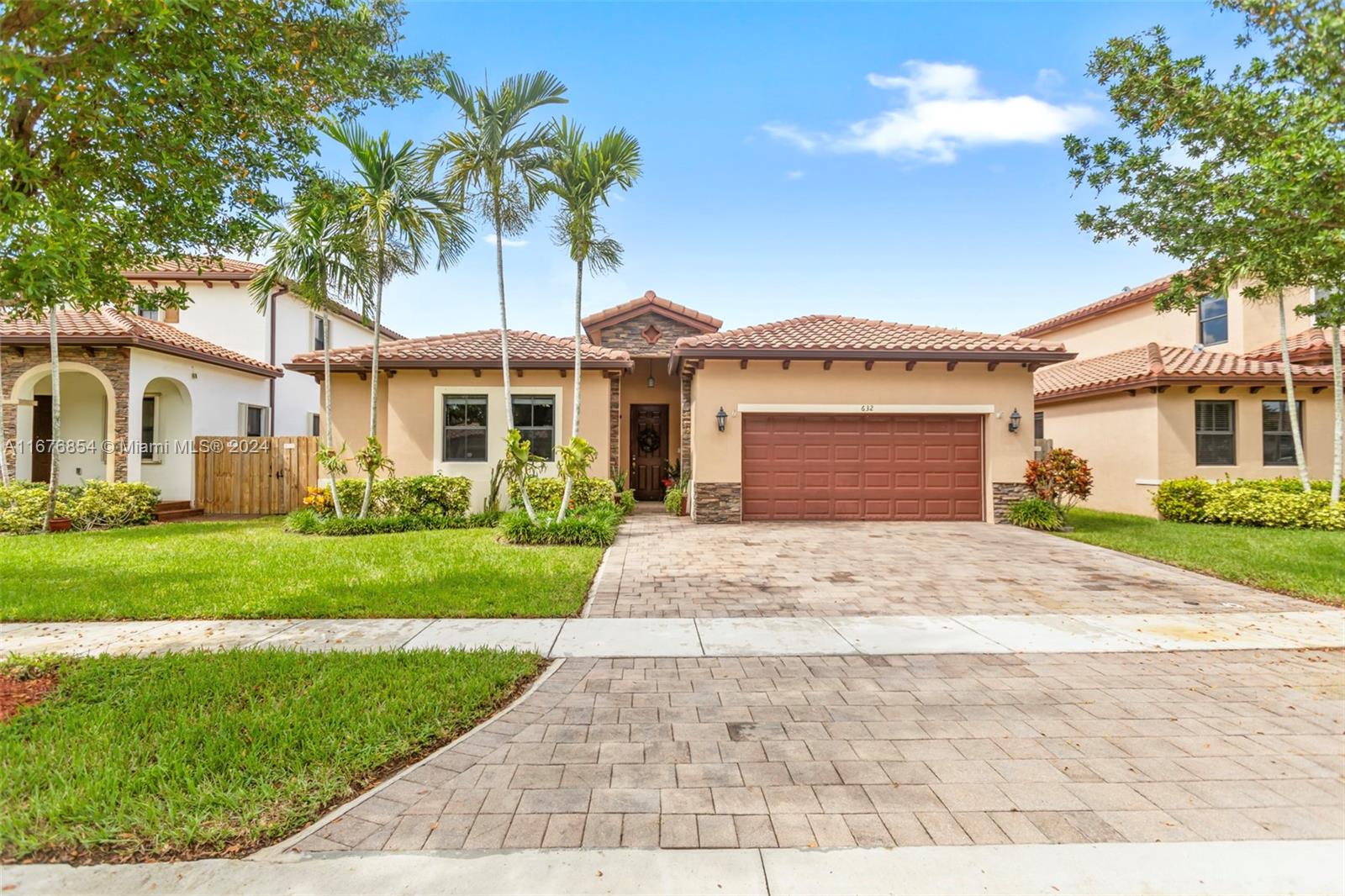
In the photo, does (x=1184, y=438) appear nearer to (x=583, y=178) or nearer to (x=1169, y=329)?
(x=1169, y=329)

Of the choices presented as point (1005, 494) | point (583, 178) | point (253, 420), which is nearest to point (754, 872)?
point (583, 178)

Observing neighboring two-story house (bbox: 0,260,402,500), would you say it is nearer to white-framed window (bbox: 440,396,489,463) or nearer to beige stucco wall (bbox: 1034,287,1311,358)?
white-framed window (bbox: 440,396,489,463)

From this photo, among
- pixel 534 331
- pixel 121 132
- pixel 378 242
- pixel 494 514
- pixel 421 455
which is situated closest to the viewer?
pixel 121 132

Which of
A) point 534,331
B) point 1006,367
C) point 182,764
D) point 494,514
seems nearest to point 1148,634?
point 182,764

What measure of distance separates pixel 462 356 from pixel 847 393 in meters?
8.88

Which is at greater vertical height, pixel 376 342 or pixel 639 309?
pixel 639 309

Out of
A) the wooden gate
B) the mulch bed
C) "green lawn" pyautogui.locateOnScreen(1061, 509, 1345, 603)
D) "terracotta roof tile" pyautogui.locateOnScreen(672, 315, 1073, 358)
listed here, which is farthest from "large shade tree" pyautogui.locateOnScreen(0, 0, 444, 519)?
"green lawn" pyautogui.locateOnScreen(1061, 509, 1345, 603)

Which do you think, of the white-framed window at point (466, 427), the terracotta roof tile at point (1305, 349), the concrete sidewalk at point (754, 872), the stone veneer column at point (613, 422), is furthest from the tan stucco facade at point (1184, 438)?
the white-framed window at point (466, 427)

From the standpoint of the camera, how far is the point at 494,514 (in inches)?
523

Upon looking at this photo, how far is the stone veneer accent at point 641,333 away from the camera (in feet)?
62.3

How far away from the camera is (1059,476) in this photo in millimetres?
12789

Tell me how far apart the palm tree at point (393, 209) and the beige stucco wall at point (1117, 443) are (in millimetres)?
16709

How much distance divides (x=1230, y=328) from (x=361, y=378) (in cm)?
2330

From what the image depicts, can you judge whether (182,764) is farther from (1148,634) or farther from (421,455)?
(421,455)
